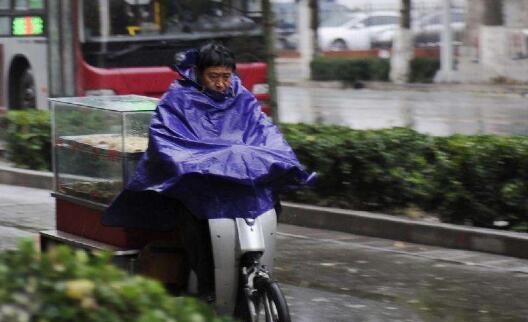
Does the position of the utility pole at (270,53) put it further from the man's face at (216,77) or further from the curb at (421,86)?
the curb at (421,86)

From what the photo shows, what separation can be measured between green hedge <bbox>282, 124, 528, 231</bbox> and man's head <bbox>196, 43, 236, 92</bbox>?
3448mm

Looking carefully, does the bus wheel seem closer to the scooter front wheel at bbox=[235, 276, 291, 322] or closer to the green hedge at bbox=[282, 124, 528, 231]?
the green hedge at bbox=[282, 124, 528, 231]

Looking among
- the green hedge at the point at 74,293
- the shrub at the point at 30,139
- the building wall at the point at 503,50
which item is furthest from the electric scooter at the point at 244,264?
the building wall at the point at 503,50

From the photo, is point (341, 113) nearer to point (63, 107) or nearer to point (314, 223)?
point (314, 223)

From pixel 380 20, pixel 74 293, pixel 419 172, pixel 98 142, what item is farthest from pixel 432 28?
pixel 74 293

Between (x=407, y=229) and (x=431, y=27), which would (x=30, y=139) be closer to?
(x=407, y=229)

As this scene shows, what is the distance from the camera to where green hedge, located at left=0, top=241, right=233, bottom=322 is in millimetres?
3135

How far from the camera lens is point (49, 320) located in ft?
10.3

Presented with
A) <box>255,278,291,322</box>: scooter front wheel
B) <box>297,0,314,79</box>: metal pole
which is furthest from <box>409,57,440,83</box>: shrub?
<box>255,278,291,322</box>: scooter front wheel

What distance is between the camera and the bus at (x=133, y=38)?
15219mm

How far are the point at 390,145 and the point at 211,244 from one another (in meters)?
4.34

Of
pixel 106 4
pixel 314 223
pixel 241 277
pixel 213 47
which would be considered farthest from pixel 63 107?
pixel 106 4

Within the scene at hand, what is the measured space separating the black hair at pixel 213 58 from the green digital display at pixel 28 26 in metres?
10.5

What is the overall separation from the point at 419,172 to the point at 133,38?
21.6ft
